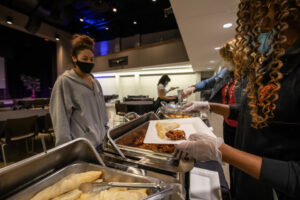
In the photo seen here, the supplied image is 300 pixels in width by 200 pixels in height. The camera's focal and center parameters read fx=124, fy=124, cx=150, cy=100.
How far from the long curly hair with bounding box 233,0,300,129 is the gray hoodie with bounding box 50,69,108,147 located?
4.73 ft

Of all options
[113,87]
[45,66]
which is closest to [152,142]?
[113,87]

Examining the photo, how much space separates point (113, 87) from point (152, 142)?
1132 cm

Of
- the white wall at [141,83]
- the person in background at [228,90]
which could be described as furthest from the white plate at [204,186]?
the white wall at [141,83]

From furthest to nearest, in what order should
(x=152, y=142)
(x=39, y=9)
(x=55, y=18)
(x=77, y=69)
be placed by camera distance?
(x=55, y=18) → (x=39, y=9) → (x=77, y=69) → (x=152, y=142)

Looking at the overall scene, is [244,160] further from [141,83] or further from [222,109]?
[141,83]

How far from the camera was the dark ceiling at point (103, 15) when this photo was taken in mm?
5895

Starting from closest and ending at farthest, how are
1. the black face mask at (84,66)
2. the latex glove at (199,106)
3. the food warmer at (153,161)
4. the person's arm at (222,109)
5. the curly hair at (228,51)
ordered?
the food warmer at (153,161), the person's arm at (222,109), the latex glove at (199,106), the black face mask at (84,66), the curly hair at (228,51)

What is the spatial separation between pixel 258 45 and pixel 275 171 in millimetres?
603

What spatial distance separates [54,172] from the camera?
594 millimetres

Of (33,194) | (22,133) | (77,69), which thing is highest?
(77,69)

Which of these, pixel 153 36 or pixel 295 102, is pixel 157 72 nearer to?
pixel 153 36

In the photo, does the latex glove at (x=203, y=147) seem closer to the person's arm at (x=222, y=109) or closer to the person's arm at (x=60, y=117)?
the person's arm at (x=222, y=109)

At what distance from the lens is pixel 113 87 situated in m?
11.5

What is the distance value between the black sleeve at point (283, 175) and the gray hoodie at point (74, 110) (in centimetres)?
141
